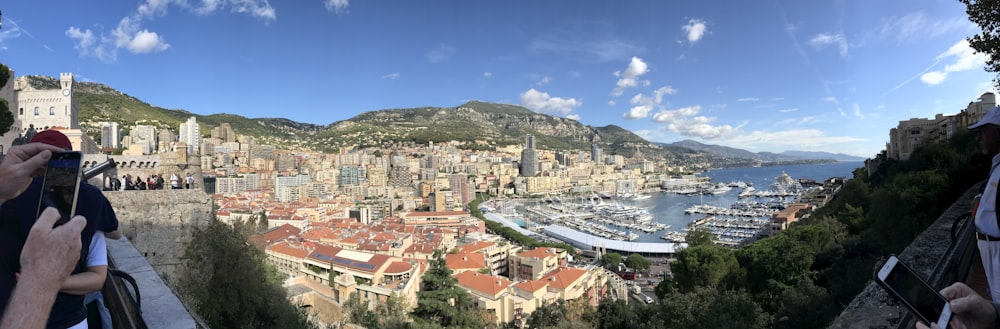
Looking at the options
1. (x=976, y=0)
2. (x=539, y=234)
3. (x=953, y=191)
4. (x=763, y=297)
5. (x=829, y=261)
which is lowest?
(x=539, y=234)

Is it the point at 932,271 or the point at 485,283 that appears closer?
the point at 932,271

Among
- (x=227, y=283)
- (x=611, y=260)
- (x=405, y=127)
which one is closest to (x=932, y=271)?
(x=227, y=283)

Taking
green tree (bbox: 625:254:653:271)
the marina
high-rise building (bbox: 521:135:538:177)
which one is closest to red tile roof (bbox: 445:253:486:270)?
green tree (bbox: 625:254:653:271)

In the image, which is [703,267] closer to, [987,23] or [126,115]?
[987,23]

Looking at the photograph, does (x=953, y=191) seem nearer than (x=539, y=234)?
Yes

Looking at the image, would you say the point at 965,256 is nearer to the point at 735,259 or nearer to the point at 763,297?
the point at 763,297

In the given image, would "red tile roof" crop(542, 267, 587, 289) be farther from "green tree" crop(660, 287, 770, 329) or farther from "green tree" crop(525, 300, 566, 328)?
Result: "green tree" crop(660, 287, 770, 329)

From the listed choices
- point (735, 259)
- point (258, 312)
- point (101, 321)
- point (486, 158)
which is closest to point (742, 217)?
point (735, 259)
